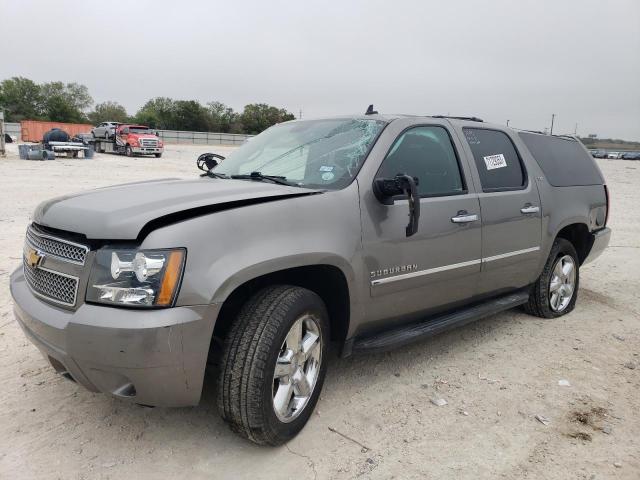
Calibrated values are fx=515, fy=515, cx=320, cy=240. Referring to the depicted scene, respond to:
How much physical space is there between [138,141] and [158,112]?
5690cm

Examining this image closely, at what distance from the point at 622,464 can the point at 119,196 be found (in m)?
2.95

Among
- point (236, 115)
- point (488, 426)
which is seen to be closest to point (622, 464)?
point (488, 426)

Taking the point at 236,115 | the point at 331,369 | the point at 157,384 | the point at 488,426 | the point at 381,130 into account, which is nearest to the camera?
the point at 157,384

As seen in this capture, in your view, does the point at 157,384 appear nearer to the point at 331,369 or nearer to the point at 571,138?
the point at 331,369

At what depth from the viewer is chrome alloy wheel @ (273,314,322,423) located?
8.66ft

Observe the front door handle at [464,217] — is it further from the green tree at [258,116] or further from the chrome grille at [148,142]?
the green tree at [258,116]

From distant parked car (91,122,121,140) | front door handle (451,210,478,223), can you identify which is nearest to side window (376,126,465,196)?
front door handle (451,210,478,223)

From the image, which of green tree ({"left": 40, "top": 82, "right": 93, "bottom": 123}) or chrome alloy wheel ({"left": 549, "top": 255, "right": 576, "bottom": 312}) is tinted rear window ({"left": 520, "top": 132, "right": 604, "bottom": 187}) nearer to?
chrome alloy wheel ({"left": 549, "top": 255, "right": 576, "bottom": 312})

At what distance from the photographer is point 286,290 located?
2.65 meters

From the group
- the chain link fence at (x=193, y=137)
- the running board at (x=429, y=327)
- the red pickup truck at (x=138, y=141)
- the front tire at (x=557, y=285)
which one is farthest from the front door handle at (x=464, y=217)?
the chain link fence at (x=193, y=137)

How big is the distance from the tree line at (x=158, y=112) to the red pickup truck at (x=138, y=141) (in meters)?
→ 43.8

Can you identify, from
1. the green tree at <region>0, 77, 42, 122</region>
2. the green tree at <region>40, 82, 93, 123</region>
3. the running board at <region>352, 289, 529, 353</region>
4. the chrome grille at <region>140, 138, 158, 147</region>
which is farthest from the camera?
the green tree at <region>0, 77, 42, 122</region>

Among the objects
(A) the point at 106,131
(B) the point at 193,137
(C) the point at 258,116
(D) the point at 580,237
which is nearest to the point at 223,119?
(C) the point at 258,116

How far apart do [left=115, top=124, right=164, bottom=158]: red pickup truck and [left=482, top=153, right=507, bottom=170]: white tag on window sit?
2870cm
